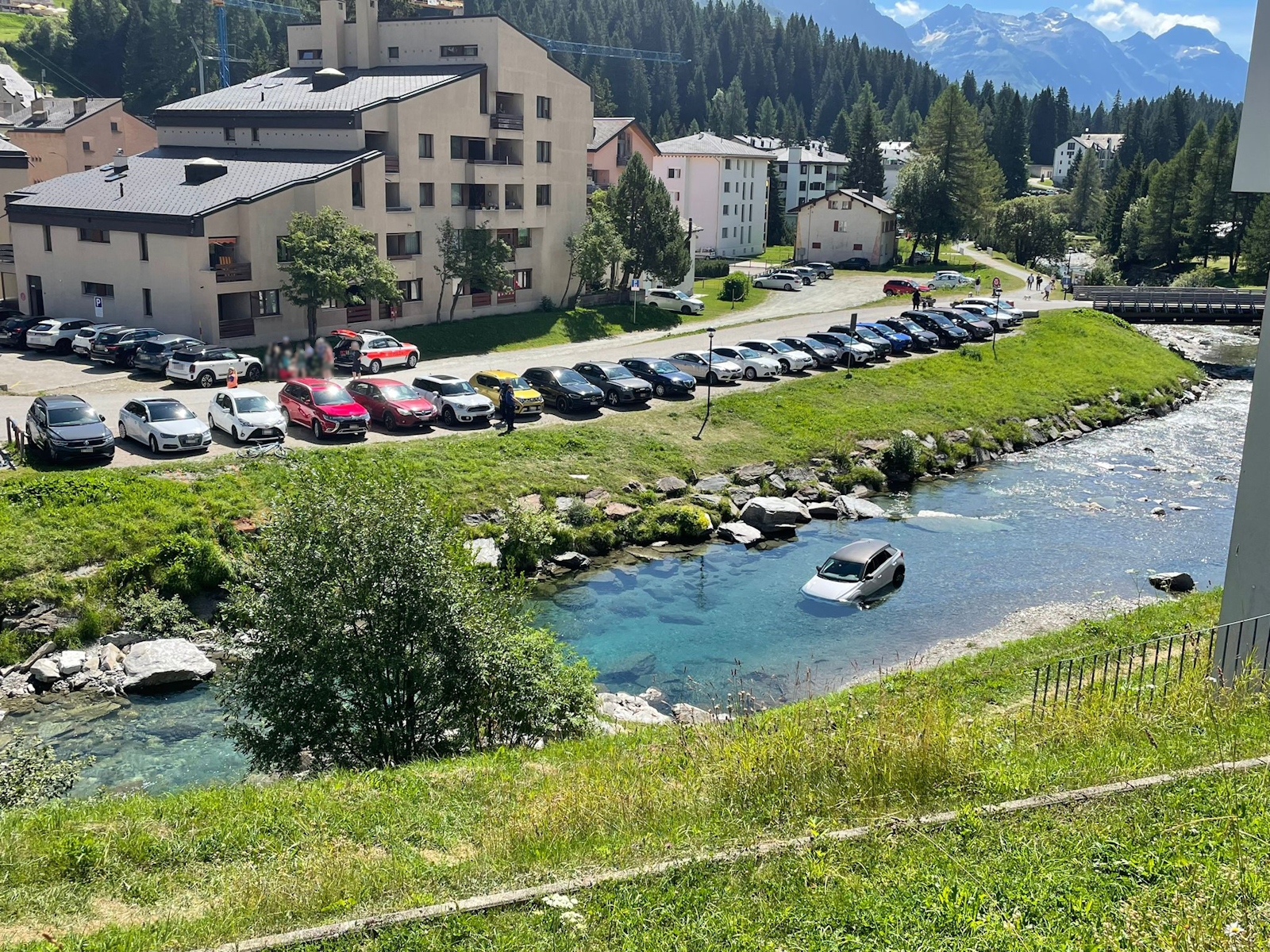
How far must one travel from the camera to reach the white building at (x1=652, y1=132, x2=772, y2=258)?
90.6 metres

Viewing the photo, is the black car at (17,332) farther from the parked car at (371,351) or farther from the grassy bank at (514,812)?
the grassy bank at (514,812)

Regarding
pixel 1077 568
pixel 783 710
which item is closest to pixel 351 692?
pixel 783 710

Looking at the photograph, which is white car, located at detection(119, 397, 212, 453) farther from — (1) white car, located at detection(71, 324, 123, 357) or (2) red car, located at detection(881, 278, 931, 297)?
(2) red car, located at detection(881, 278, 931, 297)

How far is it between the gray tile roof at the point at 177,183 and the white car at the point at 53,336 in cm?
506

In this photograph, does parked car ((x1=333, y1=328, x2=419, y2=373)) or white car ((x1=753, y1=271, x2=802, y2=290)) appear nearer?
parked car ((x1=333, y1=328, x2=419, y2=373))

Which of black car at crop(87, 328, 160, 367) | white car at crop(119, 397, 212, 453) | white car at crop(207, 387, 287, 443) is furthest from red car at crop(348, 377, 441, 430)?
black car at crop(87, 328, 160, 367)

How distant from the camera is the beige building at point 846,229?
9506 centimetres

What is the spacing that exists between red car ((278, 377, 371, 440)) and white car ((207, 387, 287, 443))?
2.03 feet

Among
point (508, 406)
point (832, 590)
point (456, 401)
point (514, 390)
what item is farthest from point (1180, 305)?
point (832, 590)

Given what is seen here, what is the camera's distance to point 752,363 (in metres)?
45.5

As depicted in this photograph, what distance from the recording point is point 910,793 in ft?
35.8

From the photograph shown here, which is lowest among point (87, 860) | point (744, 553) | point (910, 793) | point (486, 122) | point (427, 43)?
point (744, 553)

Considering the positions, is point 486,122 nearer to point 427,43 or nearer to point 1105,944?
point 427,43

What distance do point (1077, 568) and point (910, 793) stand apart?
832 inches
